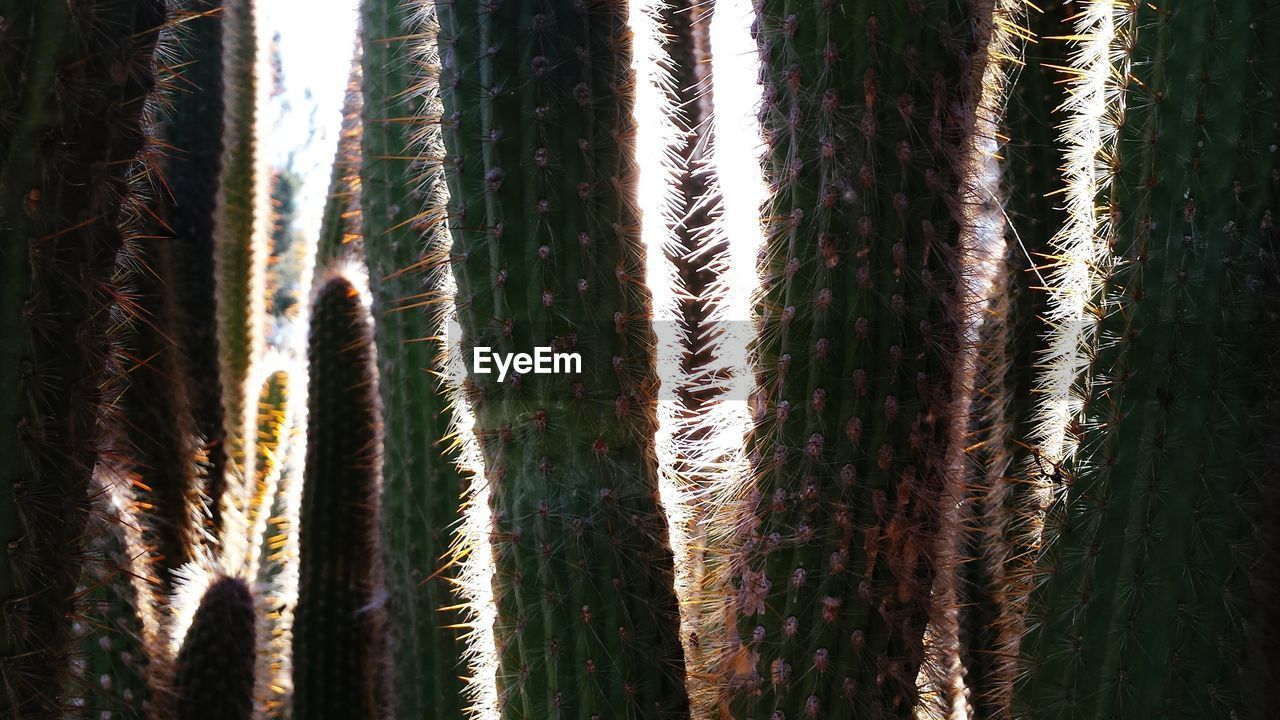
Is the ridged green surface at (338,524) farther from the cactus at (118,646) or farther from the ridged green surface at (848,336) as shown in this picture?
the ridged green surface at (848,336)

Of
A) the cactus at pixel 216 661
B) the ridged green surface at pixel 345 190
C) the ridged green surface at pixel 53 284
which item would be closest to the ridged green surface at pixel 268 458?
the cactus at pixel 216 661

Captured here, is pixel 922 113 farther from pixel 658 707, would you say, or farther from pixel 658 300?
pixel 658 707

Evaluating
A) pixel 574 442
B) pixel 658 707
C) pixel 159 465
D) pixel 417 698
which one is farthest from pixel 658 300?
pixel 159 465

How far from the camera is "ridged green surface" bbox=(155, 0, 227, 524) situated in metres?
3.05

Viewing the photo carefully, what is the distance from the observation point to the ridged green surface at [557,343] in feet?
5.43

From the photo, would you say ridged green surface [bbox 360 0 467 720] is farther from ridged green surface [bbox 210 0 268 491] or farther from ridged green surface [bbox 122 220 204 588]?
ridged green surface [bbox 210 0 268 491]

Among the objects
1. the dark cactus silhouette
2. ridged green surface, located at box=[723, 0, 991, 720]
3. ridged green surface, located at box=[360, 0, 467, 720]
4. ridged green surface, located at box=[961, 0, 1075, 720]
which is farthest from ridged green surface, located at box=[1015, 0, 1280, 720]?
ridged green surface, located at box=[360, 0, 467, 720]

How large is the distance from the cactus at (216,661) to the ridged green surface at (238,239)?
2.07 ft

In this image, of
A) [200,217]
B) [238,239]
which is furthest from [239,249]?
[200,217]

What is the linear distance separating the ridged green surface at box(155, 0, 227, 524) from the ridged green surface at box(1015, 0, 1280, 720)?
7.95ft

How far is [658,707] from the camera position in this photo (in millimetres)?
1659

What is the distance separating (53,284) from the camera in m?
1.45

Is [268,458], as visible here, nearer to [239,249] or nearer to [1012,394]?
[239,249]

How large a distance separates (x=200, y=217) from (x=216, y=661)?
1.35 metres
